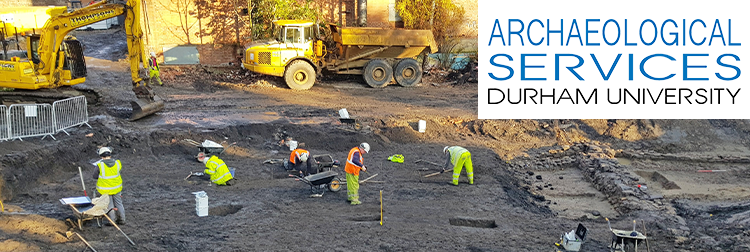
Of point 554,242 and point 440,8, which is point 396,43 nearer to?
point 440,8

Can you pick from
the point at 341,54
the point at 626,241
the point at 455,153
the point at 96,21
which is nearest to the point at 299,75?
the point at 341,54

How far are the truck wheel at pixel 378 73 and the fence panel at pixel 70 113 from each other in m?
9.64

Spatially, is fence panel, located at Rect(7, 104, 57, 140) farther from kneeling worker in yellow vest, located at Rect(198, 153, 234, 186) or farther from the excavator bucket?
kneeling worker in yellow vest, located at Rect(198, 153, 234, 186)

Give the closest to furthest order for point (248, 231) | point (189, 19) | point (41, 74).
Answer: point (248, 231)
point (41, 74)
point (189, 19)

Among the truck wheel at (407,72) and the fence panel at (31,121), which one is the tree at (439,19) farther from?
the fence panel at (31,121)

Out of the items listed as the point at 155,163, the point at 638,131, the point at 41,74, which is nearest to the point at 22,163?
the point at 155,163

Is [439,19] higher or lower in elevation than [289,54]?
higher

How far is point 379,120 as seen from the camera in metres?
16.4

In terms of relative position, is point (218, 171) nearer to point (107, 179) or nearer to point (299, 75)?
point (107, 179)

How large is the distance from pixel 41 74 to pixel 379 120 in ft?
29.4

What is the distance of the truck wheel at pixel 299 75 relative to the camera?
2053 cm

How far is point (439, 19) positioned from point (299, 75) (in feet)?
25.0

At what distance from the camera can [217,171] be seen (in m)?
11.5

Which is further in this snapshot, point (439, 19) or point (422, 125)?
point (439, 19)
